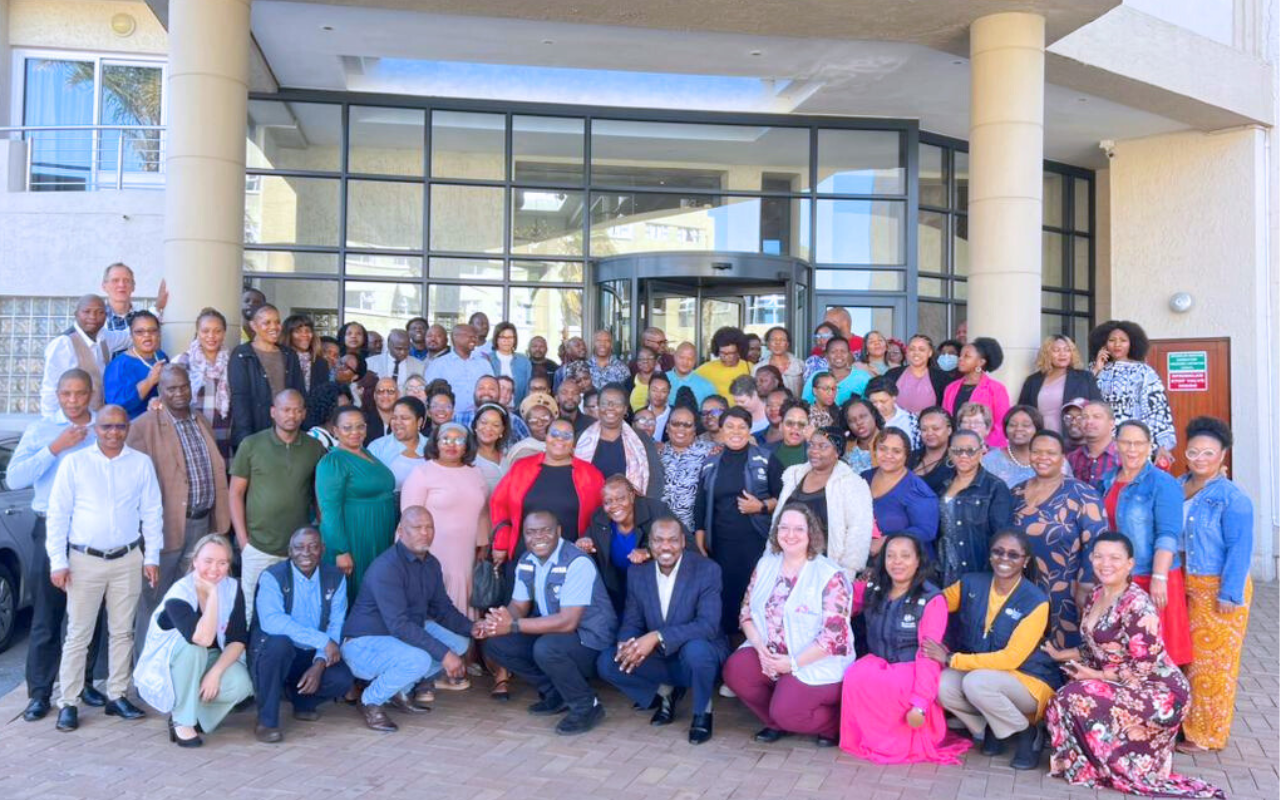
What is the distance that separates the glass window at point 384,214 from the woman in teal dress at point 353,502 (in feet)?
20.0

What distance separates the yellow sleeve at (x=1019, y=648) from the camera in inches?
207

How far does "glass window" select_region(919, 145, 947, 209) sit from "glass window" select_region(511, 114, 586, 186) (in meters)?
4.24

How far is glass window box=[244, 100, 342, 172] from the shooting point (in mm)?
11867

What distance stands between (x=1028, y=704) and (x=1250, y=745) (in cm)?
143

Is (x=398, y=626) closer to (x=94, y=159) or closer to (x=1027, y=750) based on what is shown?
(x=1027, y=750)

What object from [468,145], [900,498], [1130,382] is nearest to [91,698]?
[900,498]

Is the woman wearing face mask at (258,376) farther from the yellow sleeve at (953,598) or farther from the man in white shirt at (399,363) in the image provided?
the yellow sleeve at (953,598)

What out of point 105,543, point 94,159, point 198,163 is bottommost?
point 105,543

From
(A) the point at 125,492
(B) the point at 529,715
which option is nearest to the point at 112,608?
(A) the point at 125,492

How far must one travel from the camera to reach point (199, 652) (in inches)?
217

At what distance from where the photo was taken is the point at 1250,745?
18.5 feet

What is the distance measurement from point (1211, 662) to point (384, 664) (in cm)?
438

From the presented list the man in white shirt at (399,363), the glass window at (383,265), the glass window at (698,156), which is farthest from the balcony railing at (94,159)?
the man in white shirt at (399,363)

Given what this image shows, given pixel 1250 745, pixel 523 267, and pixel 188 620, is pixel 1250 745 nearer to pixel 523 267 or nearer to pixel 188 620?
pixel 188 620
